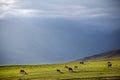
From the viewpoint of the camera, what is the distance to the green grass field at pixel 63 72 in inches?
473

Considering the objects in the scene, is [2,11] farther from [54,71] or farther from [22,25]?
[54,71]

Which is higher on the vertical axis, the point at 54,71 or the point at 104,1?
the point at 104,1

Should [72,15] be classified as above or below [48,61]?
above

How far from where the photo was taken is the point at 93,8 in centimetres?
1224

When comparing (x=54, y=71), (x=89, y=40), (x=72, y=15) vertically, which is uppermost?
(x=72, y=15)

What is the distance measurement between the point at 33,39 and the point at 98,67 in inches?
107

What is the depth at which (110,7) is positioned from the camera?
12.5 meters

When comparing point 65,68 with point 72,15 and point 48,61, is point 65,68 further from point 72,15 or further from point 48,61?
point 72,15

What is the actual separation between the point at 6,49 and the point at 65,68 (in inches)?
91.5

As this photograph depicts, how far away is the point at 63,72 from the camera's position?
1261 cm

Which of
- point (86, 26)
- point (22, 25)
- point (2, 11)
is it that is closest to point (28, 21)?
point (22, 25)

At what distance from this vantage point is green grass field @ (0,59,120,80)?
39.4 ft

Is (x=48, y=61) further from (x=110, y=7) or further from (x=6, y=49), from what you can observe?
(x=110, y=7)

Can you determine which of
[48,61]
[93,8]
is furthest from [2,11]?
[93,8]
